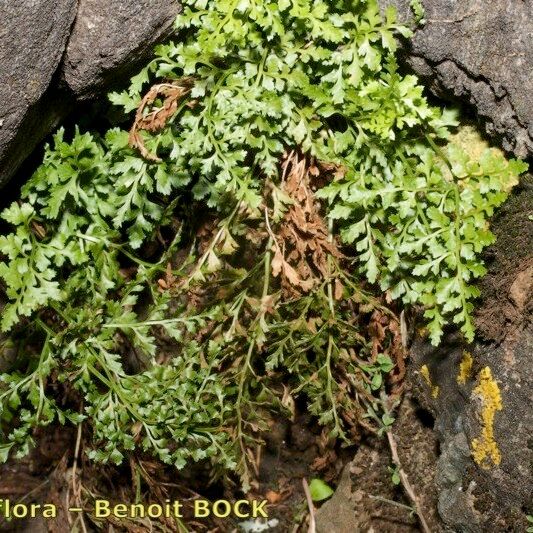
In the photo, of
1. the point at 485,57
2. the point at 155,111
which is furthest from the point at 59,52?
the point at 485,57

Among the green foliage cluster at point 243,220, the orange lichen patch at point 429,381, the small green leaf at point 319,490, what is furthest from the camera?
the small green leaf at point 319,490

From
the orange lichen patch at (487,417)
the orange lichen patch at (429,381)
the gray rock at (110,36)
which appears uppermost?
the gray rock at (110,36)

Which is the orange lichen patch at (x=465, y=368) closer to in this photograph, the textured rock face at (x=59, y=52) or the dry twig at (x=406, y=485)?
the dry twig at (x=406, y=485)

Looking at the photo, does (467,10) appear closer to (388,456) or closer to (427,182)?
(427,182)

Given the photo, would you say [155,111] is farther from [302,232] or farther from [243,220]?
[302,232]

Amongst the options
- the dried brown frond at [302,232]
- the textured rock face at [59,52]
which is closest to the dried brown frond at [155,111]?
the textured rock face at [59,52]

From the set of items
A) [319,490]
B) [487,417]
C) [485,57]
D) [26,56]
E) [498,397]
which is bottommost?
[319,490]

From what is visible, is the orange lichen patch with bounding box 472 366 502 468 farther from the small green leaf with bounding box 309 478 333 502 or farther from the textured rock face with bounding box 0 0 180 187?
the textured rock face with bounding box 0 0 180 187
